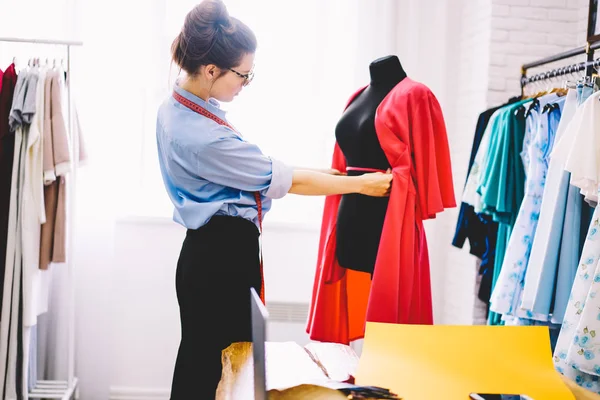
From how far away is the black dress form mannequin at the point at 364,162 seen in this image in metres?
2.00

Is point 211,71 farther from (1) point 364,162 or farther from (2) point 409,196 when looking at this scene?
(2) point 409,196

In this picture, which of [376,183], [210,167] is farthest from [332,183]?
[210,167]

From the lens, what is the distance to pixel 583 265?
183 cm

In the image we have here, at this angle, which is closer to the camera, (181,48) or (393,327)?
(393,327)

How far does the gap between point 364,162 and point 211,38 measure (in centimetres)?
64

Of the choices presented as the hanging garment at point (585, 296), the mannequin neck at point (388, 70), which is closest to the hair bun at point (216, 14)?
the mannequin neck at point (388, 70)

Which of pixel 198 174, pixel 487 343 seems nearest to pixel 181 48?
pixel 198 174

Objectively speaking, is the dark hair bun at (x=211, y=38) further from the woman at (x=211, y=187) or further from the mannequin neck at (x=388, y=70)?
the mannequin neck at (x=388, y=70)

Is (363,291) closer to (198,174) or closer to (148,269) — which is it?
(198,174)

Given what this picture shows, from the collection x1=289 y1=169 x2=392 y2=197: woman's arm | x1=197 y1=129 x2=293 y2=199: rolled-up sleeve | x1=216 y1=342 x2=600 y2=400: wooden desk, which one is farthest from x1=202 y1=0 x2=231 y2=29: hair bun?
x1=216 y1=342 x2=600 y2=400: wooden desk

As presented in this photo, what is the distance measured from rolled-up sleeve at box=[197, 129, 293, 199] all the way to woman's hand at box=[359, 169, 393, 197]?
0.88ft

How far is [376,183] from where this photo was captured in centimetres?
191

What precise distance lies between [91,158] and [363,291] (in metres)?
1.67

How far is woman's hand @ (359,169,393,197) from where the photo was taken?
191 centimetres
